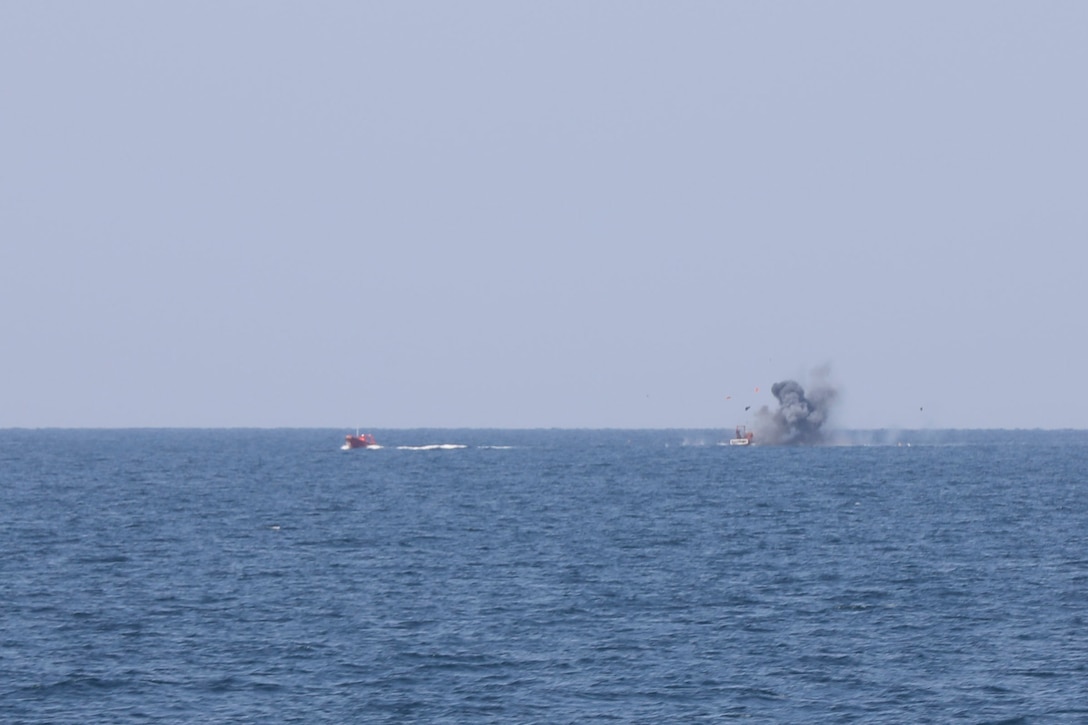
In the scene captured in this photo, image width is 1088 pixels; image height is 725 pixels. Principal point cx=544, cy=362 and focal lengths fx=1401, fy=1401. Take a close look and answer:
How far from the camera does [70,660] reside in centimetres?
4775

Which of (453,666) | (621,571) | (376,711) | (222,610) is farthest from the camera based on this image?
(621,571)

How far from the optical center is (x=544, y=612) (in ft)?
189

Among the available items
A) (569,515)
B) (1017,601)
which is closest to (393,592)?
(1017,601)

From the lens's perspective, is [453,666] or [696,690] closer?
[696,690]

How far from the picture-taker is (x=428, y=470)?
175500 millimetres

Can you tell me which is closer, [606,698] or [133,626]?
[606,698]

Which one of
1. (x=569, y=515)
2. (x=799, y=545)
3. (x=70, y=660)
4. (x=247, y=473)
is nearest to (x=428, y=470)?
(x=247, y=473)

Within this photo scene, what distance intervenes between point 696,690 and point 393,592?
22.1 m

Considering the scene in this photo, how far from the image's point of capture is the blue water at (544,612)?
1686 inches

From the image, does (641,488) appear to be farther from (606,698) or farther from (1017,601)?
(606,698)

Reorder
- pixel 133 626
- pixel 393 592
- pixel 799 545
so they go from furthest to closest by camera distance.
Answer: pixel 799 545
pixel 393 592
pixel 133 626

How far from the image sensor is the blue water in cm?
4281

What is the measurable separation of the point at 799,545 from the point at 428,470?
98287 millimetres

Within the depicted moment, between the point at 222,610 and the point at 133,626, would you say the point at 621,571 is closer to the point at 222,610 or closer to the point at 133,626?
the point at 222,610
